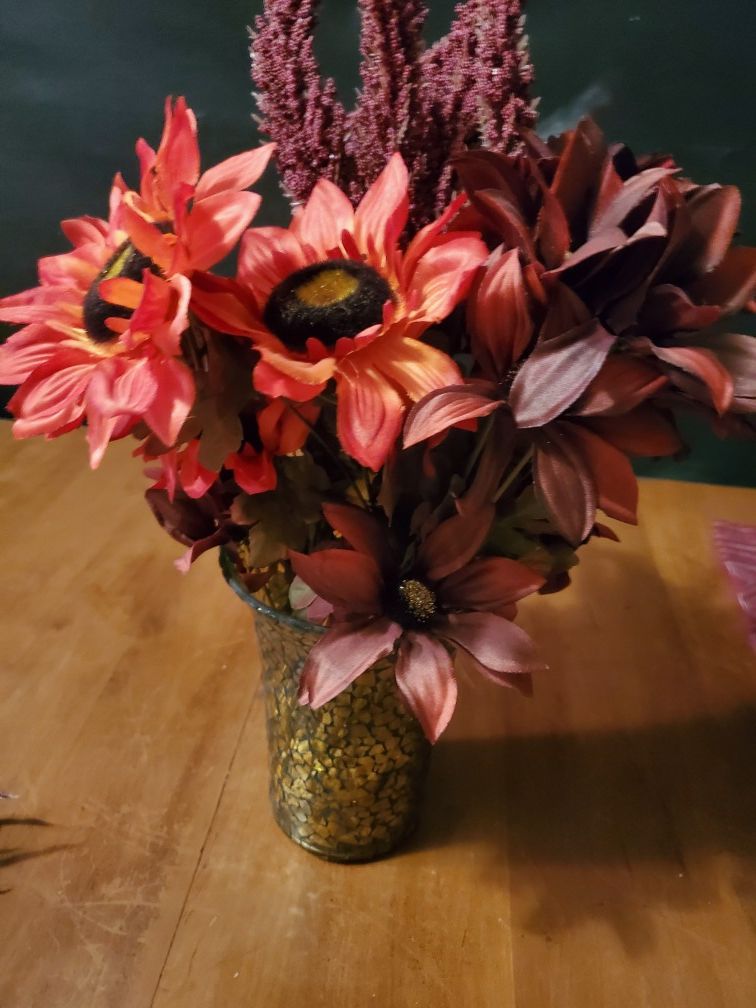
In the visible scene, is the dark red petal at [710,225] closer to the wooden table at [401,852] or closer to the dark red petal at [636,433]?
the dark red petal at [636,433]

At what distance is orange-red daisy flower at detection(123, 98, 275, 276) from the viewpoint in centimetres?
30

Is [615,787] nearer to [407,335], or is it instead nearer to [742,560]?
[742,560]

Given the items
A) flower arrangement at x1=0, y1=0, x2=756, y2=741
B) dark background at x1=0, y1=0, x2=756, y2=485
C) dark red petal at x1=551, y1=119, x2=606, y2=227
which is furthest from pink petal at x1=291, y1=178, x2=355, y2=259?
dark background at x1=0, y1=0, x2=756, y2=485

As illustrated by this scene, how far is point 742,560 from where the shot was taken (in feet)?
1.61

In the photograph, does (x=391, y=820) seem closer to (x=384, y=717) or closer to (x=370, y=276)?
(x=384, y=717)

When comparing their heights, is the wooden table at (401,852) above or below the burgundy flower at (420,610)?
below

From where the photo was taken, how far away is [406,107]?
0.37 metres

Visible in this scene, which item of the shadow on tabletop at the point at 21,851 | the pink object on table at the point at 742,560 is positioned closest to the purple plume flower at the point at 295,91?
the pink object on table at the point at 742,560

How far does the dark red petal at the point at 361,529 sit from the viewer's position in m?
0.36

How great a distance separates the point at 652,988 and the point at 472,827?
0.13 meters

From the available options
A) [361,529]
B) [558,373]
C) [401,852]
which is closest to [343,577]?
[361,529]

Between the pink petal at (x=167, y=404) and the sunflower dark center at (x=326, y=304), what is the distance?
5 centimetres

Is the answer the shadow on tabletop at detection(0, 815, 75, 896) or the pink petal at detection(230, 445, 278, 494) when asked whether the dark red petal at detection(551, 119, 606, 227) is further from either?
the shadow on tabletop at detection(0, 815, 75, 896)

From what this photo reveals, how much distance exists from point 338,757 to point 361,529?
0.17m
